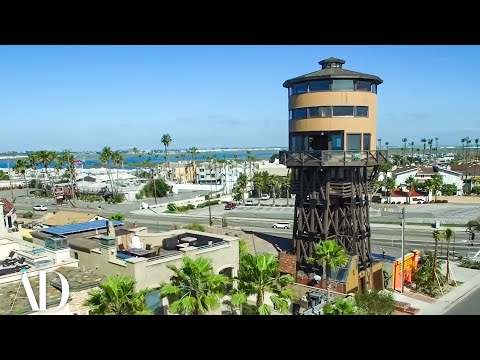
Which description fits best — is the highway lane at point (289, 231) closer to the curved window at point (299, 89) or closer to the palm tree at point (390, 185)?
the curved window at point (299, 89)

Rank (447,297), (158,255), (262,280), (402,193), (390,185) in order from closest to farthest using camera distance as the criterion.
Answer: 1. (262,280)
2. (158,255)
3. (447,297)
4. (390,185)
5. (402,193)

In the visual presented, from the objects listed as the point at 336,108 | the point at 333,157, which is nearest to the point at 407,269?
the point at 333,157

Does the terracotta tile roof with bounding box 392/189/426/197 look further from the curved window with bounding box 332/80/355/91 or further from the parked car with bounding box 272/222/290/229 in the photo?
the curved window with bounding box 332/80/355/91

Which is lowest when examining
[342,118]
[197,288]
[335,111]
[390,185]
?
[390,185]

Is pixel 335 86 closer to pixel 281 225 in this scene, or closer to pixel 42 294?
pixel 42 294

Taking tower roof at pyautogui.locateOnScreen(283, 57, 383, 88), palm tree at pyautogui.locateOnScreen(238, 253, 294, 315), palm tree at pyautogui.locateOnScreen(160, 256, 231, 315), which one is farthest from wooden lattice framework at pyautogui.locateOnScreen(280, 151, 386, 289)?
palm tree at pyautogui.locateOnScreen(160, 256, 231, 315)

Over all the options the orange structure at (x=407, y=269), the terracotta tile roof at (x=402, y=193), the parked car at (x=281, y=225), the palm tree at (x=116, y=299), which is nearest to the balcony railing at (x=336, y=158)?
the orange structure at (x=407, y=269)
